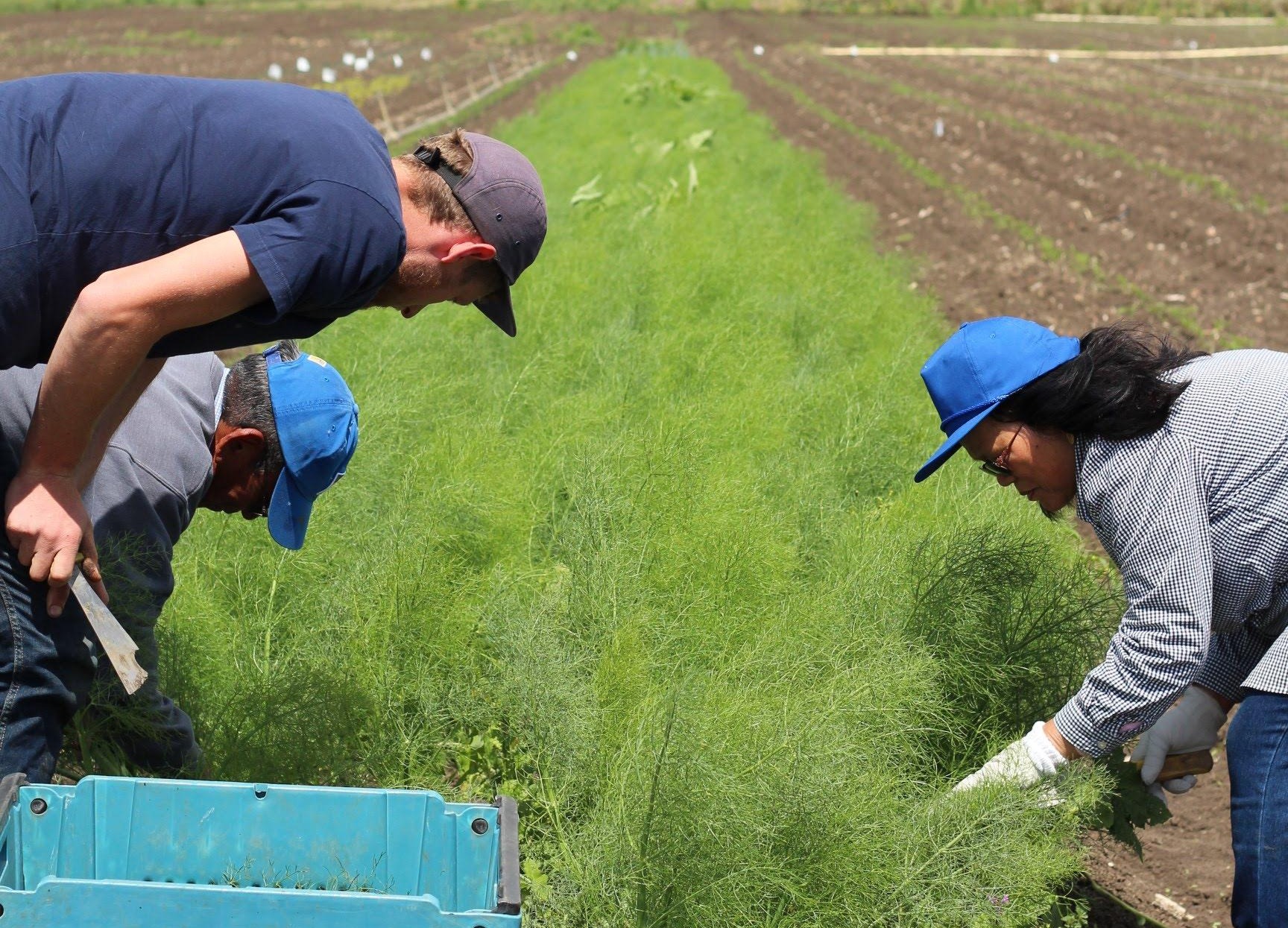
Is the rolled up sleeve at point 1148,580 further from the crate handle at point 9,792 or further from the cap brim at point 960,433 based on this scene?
the crate handle at point 9,792

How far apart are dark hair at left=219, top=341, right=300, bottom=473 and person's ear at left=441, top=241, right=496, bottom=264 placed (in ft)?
2.14

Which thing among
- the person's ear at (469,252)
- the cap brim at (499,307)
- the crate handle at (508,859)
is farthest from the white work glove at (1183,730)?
the person's ear at (469,252)

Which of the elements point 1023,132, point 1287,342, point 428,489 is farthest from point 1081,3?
point 428,489

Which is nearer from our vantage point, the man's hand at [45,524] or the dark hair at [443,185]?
the man's hand at [45,524]

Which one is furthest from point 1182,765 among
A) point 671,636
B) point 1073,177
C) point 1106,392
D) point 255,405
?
point 1073,177

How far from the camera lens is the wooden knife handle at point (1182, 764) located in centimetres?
256

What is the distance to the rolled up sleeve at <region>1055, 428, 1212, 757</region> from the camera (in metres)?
2.08

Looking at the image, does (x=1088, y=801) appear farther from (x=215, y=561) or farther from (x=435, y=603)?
(x=215, y=561)

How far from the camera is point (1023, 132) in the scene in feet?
50.1

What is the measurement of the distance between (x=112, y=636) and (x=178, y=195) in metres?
0.69

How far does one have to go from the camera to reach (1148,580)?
212 cm

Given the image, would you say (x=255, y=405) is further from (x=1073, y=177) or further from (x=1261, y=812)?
(x=1073, y=177)

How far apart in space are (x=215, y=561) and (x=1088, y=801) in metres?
2.25

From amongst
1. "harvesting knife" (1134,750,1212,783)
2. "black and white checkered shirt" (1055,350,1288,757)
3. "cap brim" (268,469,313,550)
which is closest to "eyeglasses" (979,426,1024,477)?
"black and white checkered shirt" (1055,350,1288,757)
